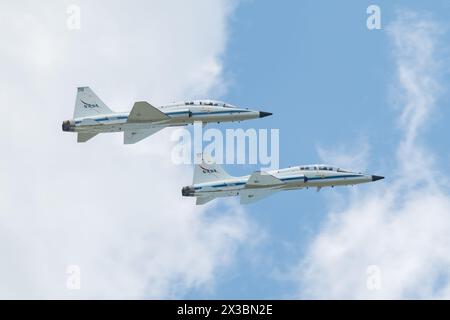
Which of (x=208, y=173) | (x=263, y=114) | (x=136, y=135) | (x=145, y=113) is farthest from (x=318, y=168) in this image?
(x=136, y=135)

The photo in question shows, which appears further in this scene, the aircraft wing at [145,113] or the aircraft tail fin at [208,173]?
the aircraft tail fin at [208,173]

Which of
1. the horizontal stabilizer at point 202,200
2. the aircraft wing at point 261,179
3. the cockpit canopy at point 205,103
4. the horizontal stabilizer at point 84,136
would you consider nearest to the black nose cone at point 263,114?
the cockpit canopy at point 205,103

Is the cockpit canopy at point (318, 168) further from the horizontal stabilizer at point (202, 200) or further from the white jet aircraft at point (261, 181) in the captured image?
the horizontal stabilizer at point (202, 200)

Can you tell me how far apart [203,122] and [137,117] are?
645 centimetres

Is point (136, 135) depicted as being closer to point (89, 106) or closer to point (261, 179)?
point (89, 106)

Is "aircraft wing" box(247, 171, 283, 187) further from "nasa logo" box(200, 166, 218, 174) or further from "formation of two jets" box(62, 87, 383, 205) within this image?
"nasa logo" box(200, 166, 218, 174)

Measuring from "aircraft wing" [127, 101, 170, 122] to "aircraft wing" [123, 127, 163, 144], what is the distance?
1.38m

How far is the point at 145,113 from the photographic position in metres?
109

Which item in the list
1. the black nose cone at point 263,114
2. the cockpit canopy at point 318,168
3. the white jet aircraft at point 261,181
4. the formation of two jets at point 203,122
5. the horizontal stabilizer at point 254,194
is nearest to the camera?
the formation of two jets at point 203,122

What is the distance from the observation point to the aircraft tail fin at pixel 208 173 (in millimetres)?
113125

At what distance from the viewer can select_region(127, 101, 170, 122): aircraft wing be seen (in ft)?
356
